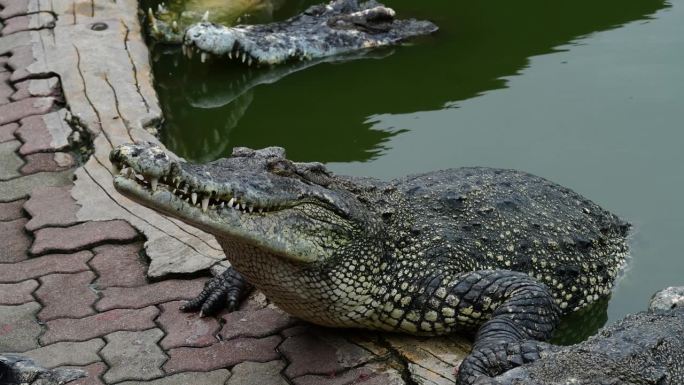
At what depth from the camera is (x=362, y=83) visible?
916 cm

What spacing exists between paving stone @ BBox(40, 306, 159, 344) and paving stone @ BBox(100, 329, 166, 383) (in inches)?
2.7

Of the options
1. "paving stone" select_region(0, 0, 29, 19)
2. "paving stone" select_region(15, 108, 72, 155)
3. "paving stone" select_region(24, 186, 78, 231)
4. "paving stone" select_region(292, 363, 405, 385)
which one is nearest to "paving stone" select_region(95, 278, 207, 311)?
"paving stone" select_region(24, 186, 78, 231)

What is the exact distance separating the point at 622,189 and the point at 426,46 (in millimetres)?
3505

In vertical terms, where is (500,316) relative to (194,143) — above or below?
above

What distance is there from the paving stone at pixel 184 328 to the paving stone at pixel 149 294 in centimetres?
8

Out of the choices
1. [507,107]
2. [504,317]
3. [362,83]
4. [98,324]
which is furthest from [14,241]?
[362,83]

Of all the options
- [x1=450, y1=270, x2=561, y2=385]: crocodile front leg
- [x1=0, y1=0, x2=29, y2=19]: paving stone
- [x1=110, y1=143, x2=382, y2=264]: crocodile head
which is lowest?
[x1=0, y1=0, x2=29, y2=19]: paving stone

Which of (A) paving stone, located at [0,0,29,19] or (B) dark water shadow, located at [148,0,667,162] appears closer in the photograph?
(B) dark water shadow, located at [148,0,667,162]

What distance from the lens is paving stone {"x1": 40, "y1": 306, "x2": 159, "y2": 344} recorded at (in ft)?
16.5

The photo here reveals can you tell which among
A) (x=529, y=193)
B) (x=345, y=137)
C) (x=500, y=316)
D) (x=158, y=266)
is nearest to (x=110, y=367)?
(x=158, y=266)

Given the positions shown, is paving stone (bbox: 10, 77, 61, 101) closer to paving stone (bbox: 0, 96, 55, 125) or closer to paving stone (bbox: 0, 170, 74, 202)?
paving stone (bbox: 0, 96, 55, 125)

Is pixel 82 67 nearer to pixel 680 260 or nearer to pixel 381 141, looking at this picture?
pixel 381 141

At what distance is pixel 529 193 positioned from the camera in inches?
216

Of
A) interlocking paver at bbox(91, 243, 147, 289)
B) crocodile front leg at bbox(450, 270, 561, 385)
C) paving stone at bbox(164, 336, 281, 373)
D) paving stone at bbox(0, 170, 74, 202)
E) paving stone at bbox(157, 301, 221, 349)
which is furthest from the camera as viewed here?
paving stone at bbox(0, 170, 74, 202)
